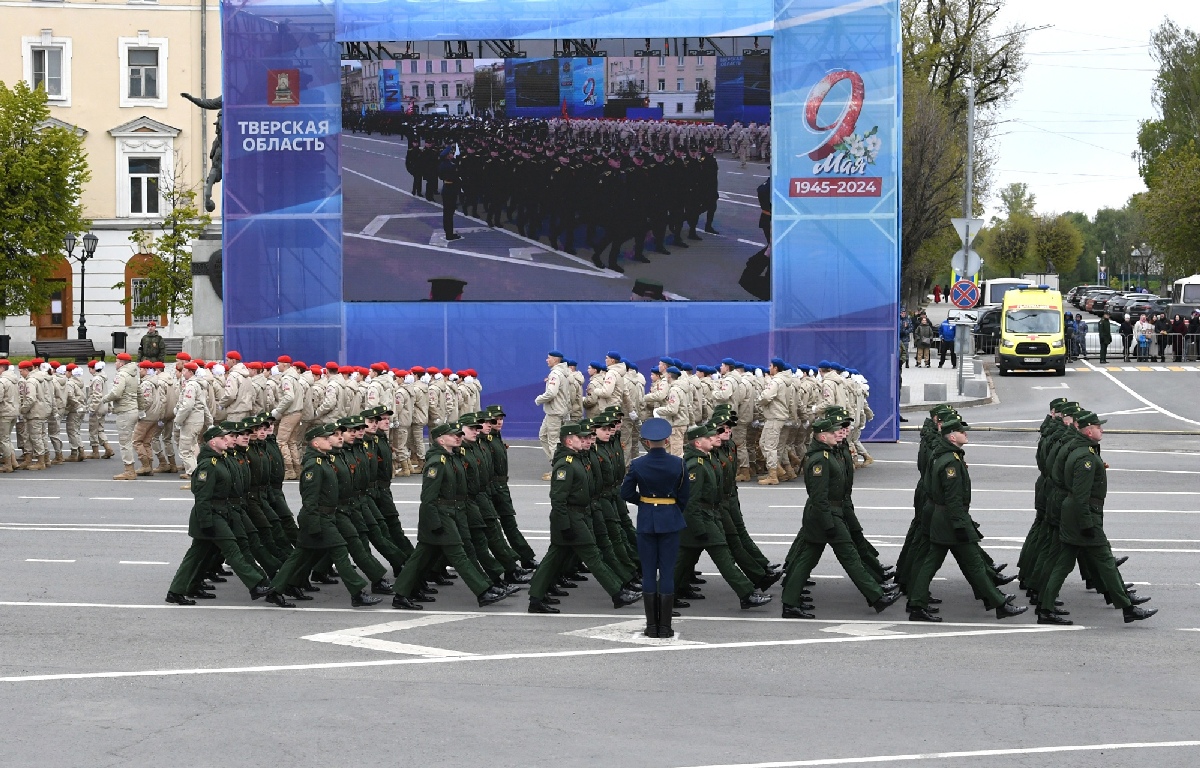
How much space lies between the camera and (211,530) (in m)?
13.9

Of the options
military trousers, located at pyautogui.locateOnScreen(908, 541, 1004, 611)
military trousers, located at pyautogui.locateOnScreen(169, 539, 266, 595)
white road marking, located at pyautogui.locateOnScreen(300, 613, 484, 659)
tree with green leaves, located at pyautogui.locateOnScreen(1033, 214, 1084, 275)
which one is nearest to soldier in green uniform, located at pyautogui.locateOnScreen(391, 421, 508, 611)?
white road marking, located at pyautogui.locateOnScreen(300, 613, 484, 659)

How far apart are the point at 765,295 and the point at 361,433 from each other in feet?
52.9

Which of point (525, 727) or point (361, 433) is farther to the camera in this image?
point (361, 433)

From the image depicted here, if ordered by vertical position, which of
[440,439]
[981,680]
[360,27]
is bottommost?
[981,680]

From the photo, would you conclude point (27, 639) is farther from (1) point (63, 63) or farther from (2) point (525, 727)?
(1) point (63, 63)

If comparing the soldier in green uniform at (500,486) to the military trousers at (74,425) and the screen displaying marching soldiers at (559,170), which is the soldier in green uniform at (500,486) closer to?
the military trousers at (74,425)

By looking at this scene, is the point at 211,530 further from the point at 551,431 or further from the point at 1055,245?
the point at 1055,245

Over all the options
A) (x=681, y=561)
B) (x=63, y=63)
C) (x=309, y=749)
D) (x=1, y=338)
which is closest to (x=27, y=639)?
(x=309, y=749)

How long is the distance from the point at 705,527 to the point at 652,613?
1.18 metres

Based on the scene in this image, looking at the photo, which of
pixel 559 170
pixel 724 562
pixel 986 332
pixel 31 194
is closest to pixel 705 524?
pixel 724 562

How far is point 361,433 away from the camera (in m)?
14.4

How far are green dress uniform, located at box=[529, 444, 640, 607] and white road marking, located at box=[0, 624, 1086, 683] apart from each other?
5.07 feet

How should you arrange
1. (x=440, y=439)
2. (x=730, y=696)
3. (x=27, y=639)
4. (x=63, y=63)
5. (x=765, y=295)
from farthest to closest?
1. (x=63, y=63)
2. (x=765, y=295)
3. (x=440, y=439)
4. (x=27, y=639)
5. (x=730, y=696)

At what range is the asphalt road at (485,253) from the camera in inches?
1156
